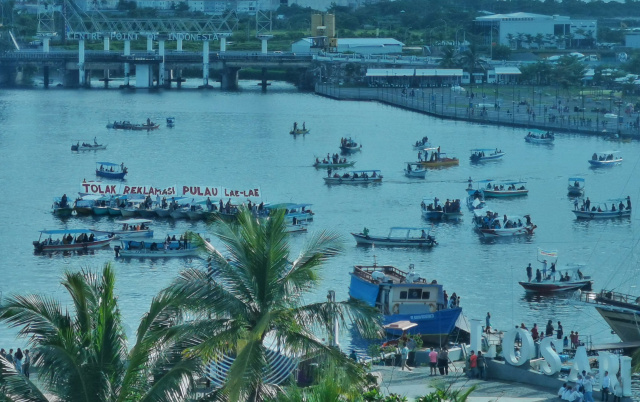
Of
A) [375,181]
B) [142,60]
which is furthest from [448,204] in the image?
[142,60]

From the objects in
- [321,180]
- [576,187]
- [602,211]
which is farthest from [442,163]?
[602,211]

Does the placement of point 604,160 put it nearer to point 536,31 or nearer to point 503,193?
point 503,193

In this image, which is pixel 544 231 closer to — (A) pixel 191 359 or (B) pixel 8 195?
(B) pixel 8 195

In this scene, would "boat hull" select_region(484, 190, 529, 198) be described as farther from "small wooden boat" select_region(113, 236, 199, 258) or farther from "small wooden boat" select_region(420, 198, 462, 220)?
"small wooden boat" select_region(113, 236, 199, 258)

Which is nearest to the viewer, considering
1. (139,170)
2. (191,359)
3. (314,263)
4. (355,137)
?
(191,359)

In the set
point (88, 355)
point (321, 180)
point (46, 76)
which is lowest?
point (321, 180)

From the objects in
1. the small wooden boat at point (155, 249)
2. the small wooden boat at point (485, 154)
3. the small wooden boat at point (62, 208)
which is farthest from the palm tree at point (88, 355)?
the small wooden boat at point (485, 154)

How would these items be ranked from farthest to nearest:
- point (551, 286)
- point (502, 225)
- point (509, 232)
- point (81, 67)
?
point (81, 67) → point (502, 225) → point (509, 232) → point (551, 286)
